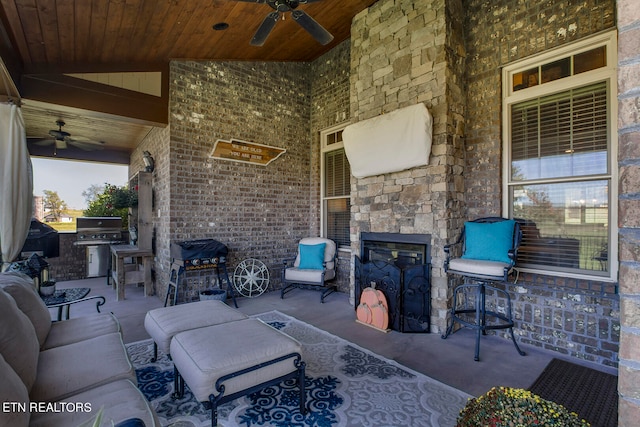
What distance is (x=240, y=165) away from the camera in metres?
5.47

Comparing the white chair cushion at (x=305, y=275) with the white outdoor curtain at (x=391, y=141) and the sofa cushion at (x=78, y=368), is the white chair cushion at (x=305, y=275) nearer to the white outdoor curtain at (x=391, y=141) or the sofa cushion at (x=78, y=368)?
the white outdoor curtain at (x=391, y=141)

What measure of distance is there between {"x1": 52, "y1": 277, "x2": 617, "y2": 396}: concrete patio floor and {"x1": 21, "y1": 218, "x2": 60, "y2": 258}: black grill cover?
0.96m

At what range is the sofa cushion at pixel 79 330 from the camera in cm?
224

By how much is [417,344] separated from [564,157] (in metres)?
2.49

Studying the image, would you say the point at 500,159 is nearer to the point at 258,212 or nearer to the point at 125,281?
the point at 258,212

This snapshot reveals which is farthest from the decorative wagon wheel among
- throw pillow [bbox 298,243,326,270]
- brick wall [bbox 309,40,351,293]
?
brick wall [bbox 309,40,351,293]

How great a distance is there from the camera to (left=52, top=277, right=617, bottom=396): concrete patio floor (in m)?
2.69

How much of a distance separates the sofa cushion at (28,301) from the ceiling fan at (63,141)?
4.85m

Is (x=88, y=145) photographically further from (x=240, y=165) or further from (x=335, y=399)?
(x=335, y=399)

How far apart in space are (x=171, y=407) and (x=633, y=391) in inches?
100

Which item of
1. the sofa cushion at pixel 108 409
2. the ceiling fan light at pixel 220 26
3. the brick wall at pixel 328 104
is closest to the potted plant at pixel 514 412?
the sofa cushion at pixel 108 409

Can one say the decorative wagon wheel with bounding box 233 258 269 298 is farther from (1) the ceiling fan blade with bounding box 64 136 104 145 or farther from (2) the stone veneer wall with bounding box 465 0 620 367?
(1) the ceiling fan blade with bounding box 64 136 104 145

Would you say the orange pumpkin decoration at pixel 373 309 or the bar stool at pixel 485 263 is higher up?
the bar stool at pixel 485 263

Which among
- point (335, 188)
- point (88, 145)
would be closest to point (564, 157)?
point (335, 188)
